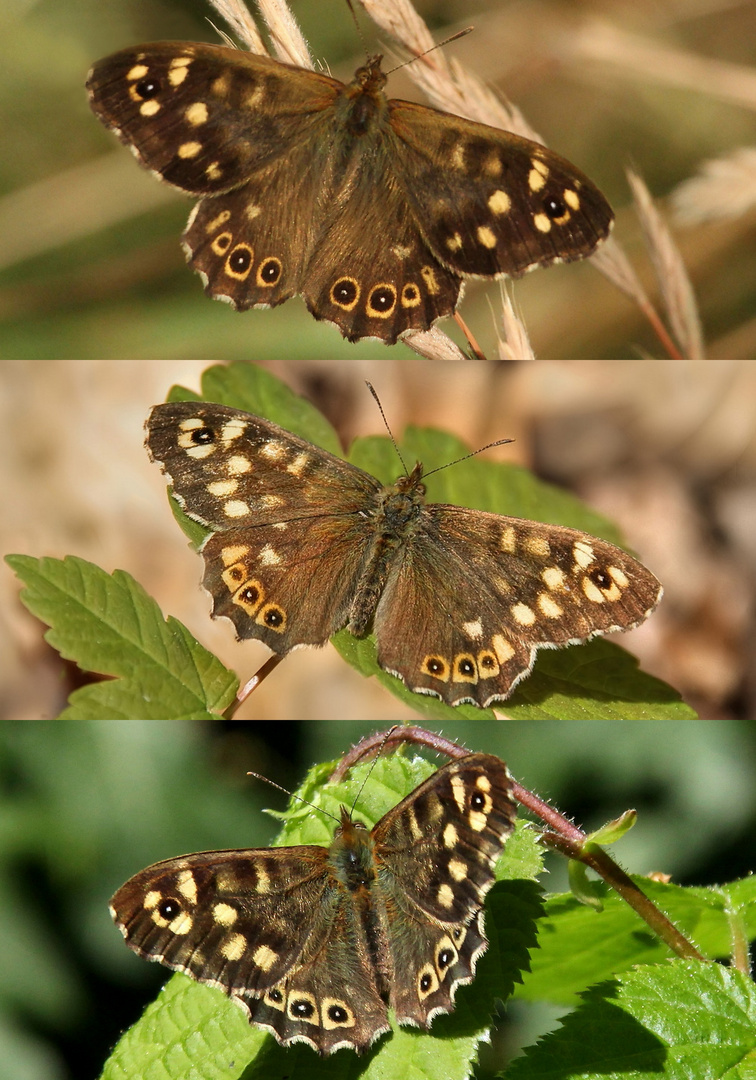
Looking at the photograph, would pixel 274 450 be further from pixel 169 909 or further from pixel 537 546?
pixel 169 909

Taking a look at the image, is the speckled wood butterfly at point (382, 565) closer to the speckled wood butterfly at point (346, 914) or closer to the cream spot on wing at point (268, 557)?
the cream spot on wing at point (268, 557)

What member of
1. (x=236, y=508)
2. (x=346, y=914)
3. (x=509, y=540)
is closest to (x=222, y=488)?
(x=236, y=508)

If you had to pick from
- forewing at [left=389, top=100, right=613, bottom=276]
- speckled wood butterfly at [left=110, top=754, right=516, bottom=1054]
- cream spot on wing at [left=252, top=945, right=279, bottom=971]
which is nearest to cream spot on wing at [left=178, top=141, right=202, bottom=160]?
forewing at [left=389, top=100, right=613, bottom=276]

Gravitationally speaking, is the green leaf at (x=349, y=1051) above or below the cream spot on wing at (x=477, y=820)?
below

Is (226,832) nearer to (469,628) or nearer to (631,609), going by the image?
(469,628)

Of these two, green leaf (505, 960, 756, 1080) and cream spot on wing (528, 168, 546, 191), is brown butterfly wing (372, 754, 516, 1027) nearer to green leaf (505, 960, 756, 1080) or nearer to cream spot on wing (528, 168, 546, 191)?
green leaf (505, 960, 756, 1080)

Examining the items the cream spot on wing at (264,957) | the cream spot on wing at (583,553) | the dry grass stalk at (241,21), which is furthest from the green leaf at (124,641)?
the dry grass stalk at (241,21)

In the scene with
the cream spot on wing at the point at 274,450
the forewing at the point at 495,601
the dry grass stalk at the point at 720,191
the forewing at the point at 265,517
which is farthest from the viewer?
the dry grass stalk at the point at 720,191
